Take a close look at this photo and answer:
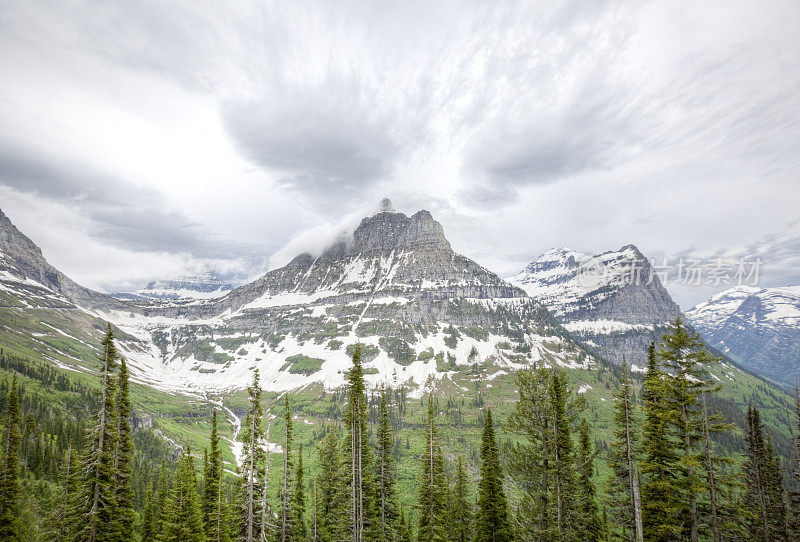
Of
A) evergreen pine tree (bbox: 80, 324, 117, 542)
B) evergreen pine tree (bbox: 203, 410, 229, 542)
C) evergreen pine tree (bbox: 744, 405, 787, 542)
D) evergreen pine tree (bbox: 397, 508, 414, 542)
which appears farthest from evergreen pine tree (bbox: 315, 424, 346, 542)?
evergreen pine tree (bbox: 744, 405, 787, 542)

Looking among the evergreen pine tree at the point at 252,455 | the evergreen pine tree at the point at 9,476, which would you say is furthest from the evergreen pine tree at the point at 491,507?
the evergreen pine tree at the point at 9,476

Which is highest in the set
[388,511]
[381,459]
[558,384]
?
[558,384]

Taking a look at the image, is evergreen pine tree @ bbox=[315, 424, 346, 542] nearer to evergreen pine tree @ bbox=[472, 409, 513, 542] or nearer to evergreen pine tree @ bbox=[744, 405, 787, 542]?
evergreen pine tree @ bbox=[472, 409, 513, 542]

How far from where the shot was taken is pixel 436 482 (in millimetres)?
41000

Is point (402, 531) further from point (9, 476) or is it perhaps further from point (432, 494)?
point (9, 476)

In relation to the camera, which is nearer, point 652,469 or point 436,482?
point 652,469

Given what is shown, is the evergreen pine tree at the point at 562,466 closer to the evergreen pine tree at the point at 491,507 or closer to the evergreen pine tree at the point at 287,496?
the evergreen pine tree at the point at 491,507

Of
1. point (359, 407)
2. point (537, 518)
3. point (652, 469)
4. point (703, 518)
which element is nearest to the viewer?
point (652, 469)

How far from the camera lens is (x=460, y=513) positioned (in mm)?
48438

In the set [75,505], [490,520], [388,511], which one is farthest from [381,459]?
[75,505]

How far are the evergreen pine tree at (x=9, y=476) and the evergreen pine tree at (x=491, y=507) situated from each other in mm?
45362

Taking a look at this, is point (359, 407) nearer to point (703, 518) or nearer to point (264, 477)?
point (264, 477)

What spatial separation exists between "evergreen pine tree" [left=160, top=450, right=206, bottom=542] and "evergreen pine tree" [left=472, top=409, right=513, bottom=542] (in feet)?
100

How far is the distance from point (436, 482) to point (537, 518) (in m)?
13.0
